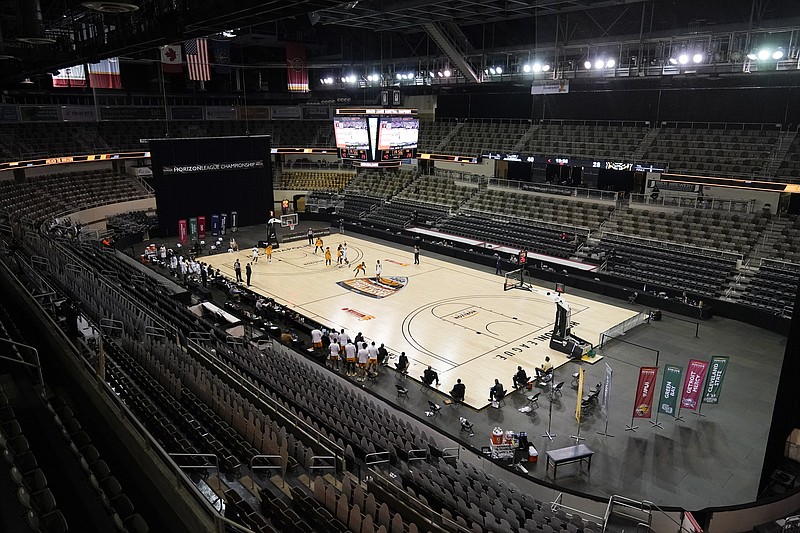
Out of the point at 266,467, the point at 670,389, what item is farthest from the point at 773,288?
the point at 266,467

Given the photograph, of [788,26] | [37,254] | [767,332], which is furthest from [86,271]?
[788,26]

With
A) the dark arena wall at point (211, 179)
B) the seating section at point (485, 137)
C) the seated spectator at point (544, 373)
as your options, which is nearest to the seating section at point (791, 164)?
the seating section at point (485, 137)

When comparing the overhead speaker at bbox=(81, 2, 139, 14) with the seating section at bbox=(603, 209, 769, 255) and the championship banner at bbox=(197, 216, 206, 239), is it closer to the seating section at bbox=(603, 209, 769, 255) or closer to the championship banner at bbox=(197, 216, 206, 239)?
the seating section at bbox=(603, 209, 769, 255)

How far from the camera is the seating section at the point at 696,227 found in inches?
1065

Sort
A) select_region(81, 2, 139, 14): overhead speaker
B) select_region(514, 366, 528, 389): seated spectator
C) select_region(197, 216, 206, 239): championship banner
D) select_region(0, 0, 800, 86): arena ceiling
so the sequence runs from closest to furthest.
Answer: select_region(81, 2, 139, 14): overhead speaker
select_region(0, 0, 800, 86): arena ceiling
select_region(514, 366, 528, 389): seated spectator
select_region(197, 216, 206, 239): championship banner

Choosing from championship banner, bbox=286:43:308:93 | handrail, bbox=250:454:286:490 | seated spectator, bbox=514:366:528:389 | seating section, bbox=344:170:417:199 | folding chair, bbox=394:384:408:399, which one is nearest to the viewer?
handrail, bbox=250:454:286:490

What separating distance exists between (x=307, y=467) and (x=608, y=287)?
67.8ft

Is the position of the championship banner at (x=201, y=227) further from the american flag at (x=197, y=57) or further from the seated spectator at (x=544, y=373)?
the seated spectator at (x=544, y=373)

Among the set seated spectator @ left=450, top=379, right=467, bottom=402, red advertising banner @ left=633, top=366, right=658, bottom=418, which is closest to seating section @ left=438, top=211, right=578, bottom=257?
seated spectator @ left=450, top=379, right=467, bottom=402

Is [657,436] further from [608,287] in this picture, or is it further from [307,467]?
[608,287]

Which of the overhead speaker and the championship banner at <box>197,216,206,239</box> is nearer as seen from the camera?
the overhead speaker

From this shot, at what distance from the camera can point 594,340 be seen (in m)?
21.1

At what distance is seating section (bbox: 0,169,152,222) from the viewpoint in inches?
1398

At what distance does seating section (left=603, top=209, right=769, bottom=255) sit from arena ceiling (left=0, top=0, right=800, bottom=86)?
9.34 meters
